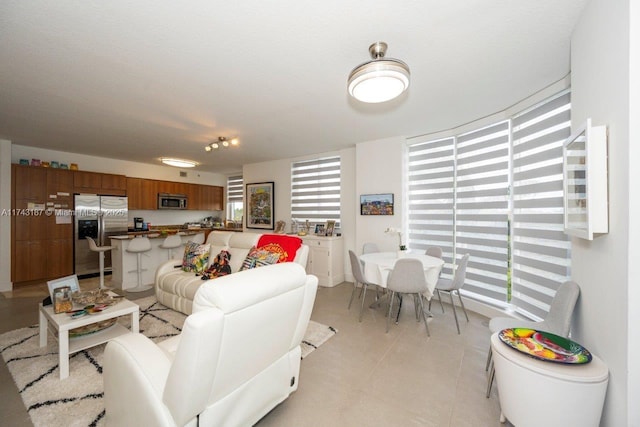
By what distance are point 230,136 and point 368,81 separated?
298 centimetres

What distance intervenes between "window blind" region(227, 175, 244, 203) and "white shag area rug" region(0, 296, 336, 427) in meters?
5.05

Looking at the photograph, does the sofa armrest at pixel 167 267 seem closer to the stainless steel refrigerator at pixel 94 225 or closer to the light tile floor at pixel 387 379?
the light tile floor at pixel 387 379

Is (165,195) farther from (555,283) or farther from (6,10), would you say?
(555,283)

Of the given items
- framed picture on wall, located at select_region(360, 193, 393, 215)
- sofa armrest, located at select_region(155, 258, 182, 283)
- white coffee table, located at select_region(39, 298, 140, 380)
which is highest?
framed picture on wall, located at select_region(360, 193, 393, 215)

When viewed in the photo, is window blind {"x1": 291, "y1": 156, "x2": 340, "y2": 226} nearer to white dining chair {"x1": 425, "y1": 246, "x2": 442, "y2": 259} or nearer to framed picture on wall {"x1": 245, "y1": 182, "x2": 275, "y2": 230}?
framed picture on wall {"x1": 245, "y1": 182, "x2": 275, "y2": 230}

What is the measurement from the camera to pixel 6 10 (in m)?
1.56

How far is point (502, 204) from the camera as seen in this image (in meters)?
3.12

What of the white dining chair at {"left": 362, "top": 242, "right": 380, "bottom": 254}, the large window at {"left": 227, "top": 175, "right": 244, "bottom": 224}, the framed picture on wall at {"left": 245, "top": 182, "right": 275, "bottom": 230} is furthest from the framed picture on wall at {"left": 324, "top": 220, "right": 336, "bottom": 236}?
the large window at {"left": 227, "top": 175, "right": 244, "bottom": 224}

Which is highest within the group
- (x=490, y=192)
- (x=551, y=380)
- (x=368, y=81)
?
(x=368, y=81)

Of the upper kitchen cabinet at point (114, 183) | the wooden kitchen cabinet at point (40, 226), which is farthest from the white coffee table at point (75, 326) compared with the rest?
the upper kitchen cabinet at point (114, 183)

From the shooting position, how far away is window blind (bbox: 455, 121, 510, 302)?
123 inches

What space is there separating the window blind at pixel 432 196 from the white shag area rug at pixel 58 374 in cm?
217

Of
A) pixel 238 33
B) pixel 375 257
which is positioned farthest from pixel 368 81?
pixel 375 257

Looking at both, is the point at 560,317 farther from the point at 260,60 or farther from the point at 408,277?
the point at 260,60
